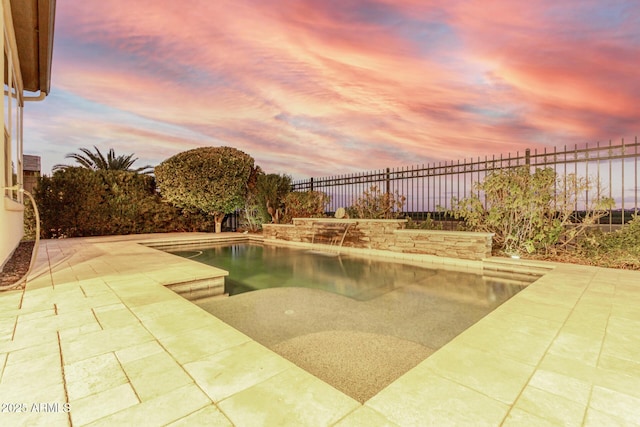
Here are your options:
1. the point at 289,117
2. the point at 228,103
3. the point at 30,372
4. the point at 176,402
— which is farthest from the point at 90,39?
the point at 176,402

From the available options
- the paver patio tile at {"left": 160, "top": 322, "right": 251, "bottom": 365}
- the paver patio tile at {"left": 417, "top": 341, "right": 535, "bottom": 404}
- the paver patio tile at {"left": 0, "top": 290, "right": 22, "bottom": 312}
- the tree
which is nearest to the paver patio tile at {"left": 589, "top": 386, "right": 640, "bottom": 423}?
the paver patio tile at {"left": 417, "top": 341, "right": 535, "bottom": 404}

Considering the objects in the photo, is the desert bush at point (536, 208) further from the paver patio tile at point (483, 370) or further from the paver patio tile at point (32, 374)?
the paver patio tile at point (32, 374)

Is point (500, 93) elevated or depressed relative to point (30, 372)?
elevated

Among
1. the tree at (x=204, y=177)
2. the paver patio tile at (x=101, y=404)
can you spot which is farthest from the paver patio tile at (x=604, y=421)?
the tree at (x=204, y=177)

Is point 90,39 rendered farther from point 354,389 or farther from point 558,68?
point 558,68

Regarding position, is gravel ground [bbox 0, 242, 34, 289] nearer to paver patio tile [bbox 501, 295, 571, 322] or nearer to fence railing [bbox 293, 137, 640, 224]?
paver patio tile [bbox 501, 295, 571, 322]

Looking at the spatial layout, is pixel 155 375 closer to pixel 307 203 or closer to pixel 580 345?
pixel 580 345

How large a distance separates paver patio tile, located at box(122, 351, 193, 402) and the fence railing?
6.47m

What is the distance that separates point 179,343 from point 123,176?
10.8 meters

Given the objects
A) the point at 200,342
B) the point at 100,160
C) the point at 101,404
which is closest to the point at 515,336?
the point at 200,342

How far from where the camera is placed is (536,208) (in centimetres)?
574

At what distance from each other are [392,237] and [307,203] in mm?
3863

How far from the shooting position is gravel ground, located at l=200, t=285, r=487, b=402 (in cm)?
207

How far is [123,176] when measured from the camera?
10.5m
